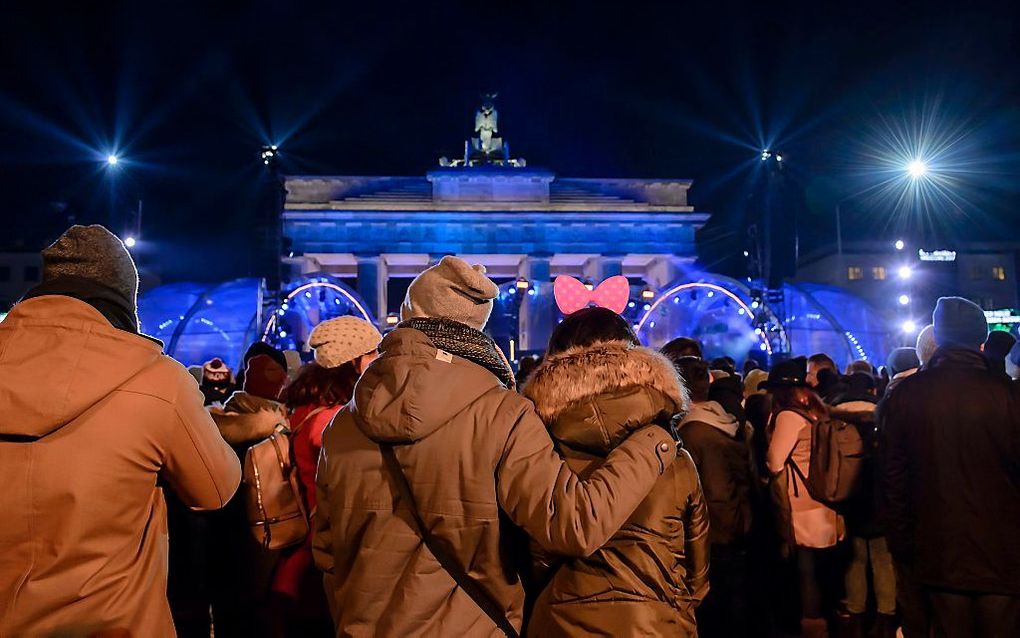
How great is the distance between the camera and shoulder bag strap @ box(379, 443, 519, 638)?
8.13 ft

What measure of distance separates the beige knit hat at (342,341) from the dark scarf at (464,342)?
1.54 metres

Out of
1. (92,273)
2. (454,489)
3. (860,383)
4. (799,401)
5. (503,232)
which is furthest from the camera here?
(503,232)

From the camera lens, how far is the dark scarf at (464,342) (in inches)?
103

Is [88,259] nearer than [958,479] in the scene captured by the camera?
Yes

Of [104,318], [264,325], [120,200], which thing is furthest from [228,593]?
[120,200]

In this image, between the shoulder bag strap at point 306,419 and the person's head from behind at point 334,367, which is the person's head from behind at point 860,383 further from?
the shoulder bag strap at point 306,419

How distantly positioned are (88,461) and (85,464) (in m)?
0.01

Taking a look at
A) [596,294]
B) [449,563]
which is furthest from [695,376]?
[596,294]

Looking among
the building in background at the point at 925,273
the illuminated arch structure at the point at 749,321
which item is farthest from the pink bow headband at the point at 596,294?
the building in background at the point at 925,273

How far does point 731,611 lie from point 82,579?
4391 millimetres

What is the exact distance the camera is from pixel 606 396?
8.54 feet

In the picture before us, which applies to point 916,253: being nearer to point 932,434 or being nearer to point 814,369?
point 814,369

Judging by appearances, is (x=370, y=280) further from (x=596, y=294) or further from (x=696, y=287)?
(x=596, y=294)

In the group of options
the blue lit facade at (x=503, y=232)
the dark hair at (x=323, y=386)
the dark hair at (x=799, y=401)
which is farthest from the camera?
the blue lit facade at (x=503, y=232)
